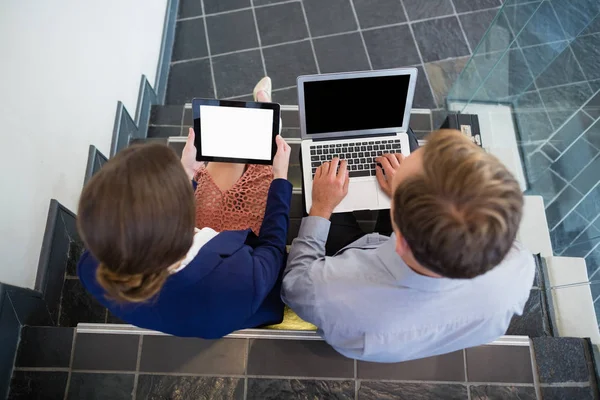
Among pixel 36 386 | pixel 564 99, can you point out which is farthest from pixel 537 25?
pixel 36 386

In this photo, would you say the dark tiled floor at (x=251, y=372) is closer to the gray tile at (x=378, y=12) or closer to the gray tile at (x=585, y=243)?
the gray tile at (x=585, y=243)

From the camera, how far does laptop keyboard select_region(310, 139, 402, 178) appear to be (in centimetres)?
156

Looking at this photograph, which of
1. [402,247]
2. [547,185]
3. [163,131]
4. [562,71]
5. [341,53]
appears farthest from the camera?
[341,53]

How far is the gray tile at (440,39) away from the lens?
9.21 feet

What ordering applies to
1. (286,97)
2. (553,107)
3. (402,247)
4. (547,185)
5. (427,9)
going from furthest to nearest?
(427,9)
(286,97)
(547,185)
(553,107)
(402,247)

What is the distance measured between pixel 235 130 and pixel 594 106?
1.43 meters

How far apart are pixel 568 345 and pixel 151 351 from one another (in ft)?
4.81

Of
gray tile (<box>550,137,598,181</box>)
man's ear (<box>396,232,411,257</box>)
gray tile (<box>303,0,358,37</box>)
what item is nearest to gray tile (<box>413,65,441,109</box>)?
gray tile (<box>303,0,358,37</box>)

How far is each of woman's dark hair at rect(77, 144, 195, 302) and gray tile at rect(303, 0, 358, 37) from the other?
2321 millimetres

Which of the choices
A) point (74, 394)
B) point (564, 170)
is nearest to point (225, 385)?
point (74, 394)

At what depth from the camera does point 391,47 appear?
110 inches

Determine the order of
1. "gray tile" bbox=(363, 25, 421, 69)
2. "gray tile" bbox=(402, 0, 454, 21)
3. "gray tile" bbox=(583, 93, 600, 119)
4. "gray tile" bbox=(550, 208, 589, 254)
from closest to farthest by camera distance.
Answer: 1. "gray tile" bbox=(583, 93, 600, 119)
2. "gray tile" bbox=(550, 208, 589, 254)
3. "gray tile" bbox=(363, 25, 421, 69)
4. "gray tile" bbox=(402, 0, 454, 21)

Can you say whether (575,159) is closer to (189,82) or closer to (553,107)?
(553,107)

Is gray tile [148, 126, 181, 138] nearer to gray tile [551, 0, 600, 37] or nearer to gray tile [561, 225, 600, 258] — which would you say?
gray tile [551, 0, 600, 37]
